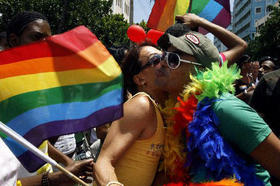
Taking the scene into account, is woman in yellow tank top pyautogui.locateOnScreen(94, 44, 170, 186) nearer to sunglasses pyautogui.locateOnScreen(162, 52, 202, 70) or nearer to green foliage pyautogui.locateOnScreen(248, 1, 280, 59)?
sunglasses pyautogui.locateOnScreen(162, 52, 202, 70)

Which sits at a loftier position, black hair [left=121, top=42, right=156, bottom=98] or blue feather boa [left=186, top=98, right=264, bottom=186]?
black hair [left=121, top=42, right=156, bottom=98]

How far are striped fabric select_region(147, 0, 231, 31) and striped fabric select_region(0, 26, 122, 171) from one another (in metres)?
1.69

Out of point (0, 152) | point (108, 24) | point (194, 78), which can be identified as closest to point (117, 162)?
point (194, 78)

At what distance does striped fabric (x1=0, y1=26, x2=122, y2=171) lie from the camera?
1919 mm

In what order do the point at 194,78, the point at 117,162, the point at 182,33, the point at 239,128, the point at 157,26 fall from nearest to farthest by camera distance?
1. the point at 239,128
2. the point at 117,162
3. the point at 194,78
4. the point at 182,33
5. the point at 157,26

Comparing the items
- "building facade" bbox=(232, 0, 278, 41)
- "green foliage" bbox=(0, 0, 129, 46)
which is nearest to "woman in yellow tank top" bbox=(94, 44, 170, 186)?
"green foliage" bbox=(0, 0, 129, 46)

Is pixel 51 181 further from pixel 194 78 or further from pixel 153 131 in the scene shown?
pixel 194 78

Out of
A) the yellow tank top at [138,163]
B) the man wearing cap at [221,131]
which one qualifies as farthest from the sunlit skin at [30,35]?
the yellow tank top at [138,163]

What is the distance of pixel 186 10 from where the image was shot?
361 cm

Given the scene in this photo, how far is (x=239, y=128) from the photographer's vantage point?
5.48ft

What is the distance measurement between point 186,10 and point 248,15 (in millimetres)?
95303

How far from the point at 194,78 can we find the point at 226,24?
2040 mm

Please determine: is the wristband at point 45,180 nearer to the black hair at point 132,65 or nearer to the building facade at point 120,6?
the black hair at point 132,65

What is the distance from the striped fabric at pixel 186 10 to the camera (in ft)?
11.8
